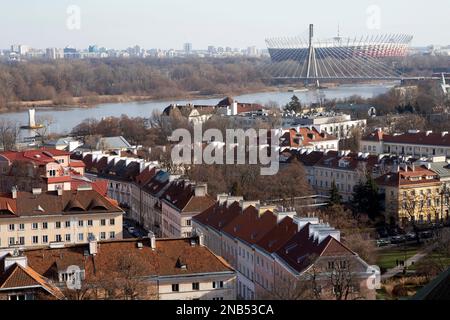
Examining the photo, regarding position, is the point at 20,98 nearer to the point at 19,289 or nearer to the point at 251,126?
the point at 251,126

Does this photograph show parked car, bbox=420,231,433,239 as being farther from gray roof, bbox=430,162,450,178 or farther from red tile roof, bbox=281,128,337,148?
red tile roof, bbox=281,128,337,148

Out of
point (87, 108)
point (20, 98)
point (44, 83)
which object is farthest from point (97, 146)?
point (44, 83)

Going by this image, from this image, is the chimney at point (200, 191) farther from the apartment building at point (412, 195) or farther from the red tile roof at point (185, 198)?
the apartment building at point (412, 195)

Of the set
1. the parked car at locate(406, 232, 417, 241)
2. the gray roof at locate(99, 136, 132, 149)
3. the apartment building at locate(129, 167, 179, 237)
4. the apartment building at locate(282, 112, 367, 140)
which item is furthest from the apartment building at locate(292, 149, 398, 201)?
the apartment building at locate(282, 112, 367, 140)

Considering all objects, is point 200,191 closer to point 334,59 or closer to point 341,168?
point 341,168

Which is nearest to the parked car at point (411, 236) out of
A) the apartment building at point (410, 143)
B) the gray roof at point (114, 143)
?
the apartment building at point (410, 143)
